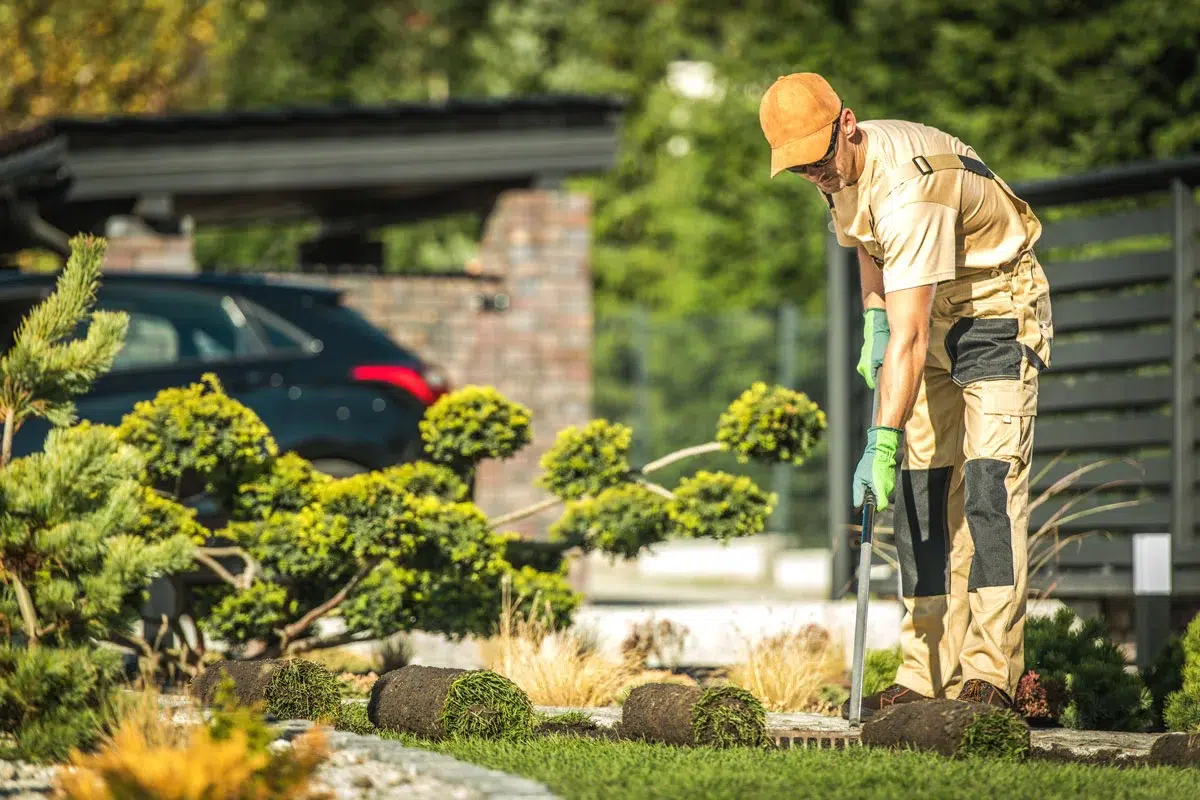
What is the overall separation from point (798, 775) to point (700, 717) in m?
0.64

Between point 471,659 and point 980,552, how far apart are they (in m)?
3.09

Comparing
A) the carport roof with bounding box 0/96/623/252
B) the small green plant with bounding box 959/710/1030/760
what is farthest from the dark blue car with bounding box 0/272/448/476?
the small green plant with bounding box 959/710/1030/760

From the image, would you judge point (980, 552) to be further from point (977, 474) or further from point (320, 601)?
point (320, 601)

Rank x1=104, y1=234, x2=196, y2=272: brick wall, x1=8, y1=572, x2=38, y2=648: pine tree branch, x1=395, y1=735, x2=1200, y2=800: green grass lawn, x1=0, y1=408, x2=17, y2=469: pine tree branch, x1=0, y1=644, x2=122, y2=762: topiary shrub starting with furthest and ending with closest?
1. x1=104, y1=234, x2=196, y2=272: brick wall
2. x1=0, y1=408, x2=17, y2=469: pine tree branch
3. x1=8, y1=572, x2=38, y2=648: pine tree branch
4. x1=0, y1=644, x2=122, y2=762: topiary shrub
5. x1=395, y1=735, x2=1200, y2=800: green grass lawn

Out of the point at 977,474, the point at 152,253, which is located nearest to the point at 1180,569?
the point at 977,474

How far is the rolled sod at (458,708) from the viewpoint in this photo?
467 cm

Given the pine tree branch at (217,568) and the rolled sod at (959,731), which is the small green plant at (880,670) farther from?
the pine tree branch at (217,568)

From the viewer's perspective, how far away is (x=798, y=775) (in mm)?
3973

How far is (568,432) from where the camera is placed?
6.64m

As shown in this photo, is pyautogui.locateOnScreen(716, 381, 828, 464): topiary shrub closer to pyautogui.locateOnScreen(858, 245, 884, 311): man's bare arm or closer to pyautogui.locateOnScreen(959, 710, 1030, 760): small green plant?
pyautogui.locateOnScreen(858, 245, 884, 311): man's bare arm

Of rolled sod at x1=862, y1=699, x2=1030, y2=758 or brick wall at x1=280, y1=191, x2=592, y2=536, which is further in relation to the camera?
brick wall at x1=280, y1=191, x2=592, y2=536

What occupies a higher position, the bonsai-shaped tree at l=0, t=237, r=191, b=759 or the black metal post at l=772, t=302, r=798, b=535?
the black metal post at l=772, t=302, r=798, b=535

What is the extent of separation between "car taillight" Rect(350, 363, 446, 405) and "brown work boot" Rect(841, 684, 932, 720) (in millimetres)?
3456

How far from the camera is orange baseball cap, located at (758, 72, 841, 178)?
4.98m
